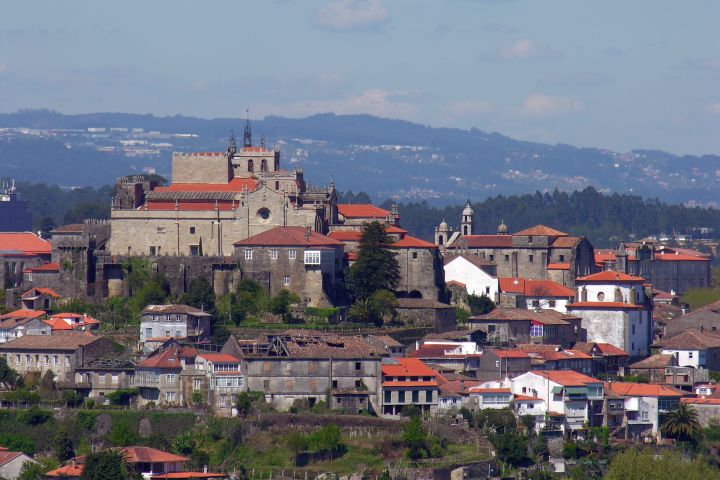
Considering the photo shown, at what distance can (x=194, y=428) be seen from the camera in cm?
6962

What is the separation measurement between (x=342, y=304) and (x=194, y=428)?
14271 millimetres

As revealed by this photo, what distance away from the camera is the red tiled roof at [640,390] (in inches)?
2955

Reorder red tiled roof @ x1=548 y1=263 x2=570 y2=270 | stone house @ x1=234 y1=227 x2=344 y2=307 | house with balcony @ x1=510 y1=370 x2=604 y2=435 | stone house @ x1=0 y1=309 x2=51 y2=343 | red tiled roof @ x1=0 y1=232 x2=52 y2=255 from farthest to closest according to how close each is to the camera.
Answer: red tiled roof @ x1=548 y1=263 x2=570 y2=270 < red tiled roof @ x1=0 y1=232 x2=52 y2=255 < stone house @ x1=234 y1=227 x2=344 y2=307 < stone house @ x1=0 y1=309 x2=51 y2=343 < house with balcony @ x1=510 y1=370 x2=604 y2=435

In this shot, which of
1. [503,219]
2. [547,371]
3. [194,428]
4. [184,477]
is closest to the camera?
[184,477]

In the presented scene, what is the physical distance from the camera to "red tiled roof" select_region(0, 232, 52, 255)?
296 ft

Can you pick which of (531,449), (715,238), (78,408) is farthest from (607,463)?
(715,238)

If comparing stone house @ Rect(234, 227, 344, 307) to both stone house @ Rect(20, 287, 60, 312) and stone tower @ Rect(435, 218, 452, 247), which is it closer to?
stone house @ Rect(20, 287, 60, 312)

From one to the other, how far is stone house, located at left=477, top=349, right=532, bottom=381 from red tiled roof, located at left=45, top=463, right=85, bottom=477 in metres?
17.0

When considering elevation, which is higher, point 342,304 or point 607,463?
point 342,304

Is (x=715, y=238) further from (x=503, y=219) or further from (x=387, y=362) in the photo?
(x=387, y=362)

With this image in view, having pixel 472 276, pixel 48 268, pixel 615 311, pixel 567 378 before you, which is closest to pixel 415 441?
pixel 567 378

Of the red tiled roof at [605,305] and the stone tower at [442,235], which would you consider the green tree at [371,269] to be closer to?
the red tiled roof at [605,305]

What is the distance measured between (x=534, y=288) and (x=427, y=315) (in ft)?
29.5

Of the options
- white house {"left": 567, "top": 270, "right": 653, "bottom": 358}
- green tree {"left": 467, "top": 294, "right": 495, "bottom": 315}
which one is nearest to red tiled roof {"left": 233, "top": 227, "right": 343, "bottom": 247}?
green tree {"left": 467, "top": 294, "right": 495, "bottom": 315}
